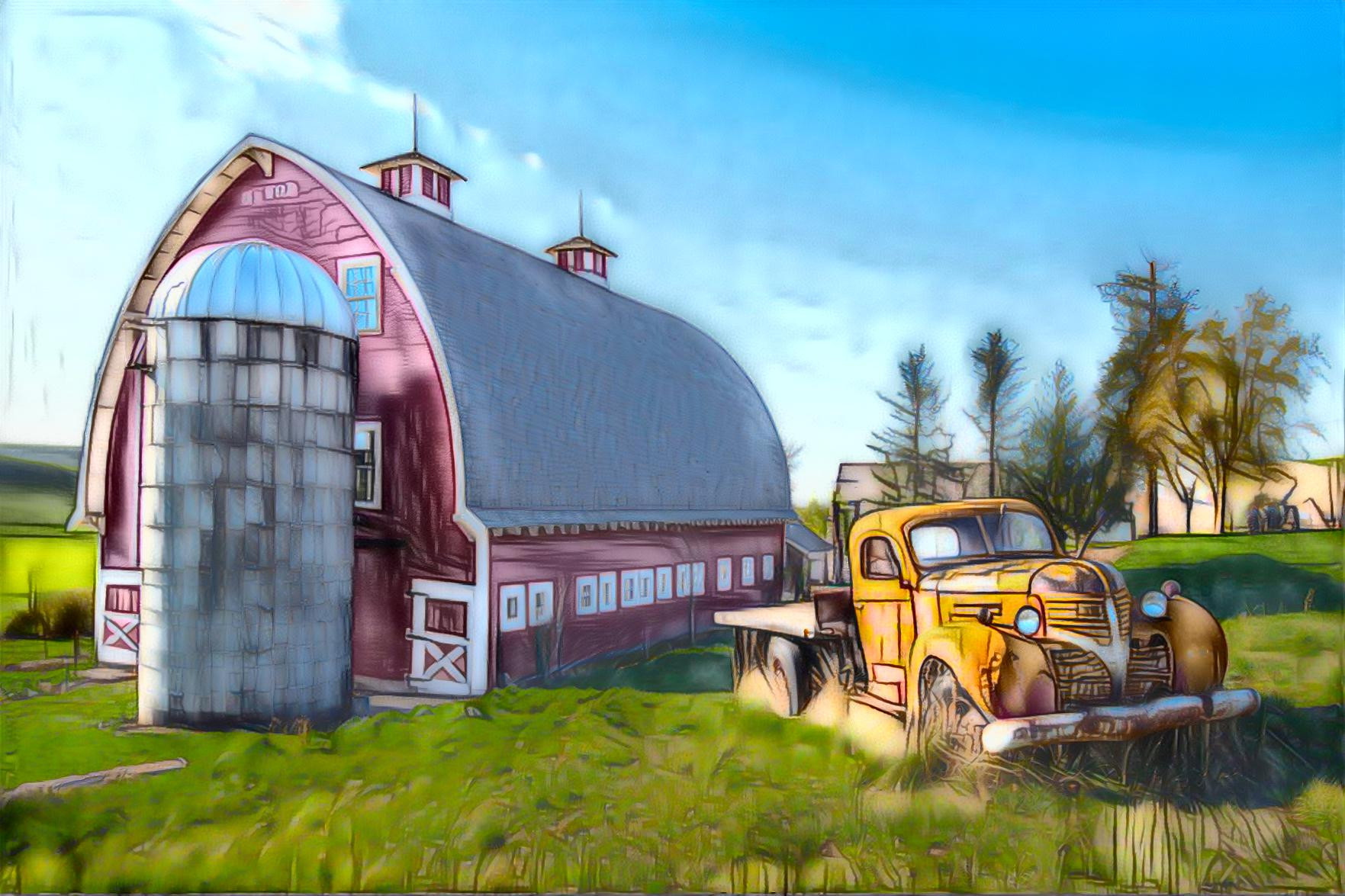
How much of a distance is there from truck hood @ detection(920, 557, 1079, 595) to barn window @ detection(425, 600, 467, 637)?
3.84 m

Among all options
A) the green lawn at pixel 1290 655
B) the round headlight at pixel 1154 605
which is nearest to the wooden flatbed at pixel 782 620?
the round headlight at pixel 1154 605

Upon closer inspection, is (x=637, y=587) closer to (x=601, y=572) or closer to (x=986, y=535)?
(x=601, y=572)

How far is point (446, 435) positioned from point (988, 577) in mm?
4578

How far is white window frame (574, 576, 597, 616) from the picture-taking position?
780cm

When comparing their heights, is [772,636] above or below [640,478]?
below

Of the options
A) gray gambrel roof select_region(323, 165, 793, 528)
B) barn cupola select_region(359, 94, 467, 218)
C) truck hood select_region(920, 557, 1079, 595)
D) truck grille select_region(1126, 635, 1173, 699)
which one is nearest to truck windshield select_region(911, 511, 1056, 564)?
truck hood select_region(920, 557, 1079, 595)

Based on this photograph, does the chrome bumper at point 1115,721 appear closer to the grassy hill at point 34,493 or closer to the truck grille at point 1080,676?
the truck grille at point 1080,676

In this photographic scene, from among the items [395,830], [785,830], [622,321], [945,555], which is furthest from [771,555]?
[395,830]

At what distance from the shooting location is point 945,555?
229 inches

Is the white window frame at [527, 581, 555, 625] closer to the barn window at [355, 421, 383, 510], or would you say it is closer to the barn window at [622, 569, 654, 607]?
the barn window at [622, 569, 654, 607]

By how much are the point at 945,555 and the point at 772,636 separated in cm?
153

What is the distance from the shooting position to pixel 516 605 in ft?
24.3

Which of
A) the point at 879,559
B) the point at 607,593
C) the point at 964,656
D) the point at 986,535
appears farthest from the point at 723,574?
the point at 964,656

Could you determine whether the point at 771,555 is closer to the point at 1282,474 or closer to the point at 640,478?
the point at 640,478
